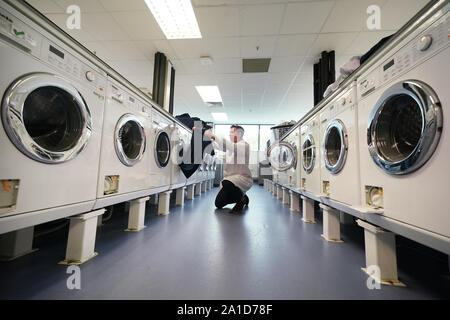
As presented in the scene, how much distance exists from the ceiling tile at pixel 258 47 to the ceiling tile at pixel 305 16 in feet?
0.85

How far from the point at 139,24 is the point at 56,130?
222 cm

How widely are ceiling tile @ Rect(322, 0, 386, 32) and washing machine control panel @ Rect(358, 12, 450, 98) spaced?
1.77m

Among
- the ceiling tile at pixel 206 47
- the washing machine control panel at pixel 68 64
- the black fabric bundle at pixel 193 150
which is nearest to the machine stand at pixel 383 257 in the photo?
the washing machine control panel at pixel 68 64

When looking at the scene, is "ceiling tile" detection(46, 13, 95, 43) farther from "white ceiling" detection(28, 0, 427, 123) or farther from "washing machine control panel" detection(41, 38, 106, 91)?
"washing machine control panel" detection(41, 38, 106, 91)

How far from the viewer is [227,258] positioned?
3.32 ft

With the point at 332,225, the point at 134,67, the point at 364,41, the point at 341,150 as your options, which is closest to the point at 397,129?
the point at 341,150

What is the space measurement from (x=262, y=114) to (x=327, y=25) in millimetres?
3820

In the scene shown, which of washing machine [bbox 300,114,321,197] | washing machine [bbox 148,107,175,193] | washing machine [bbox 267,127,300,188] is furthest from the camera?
washing machine [bbox 267,127,300,188]

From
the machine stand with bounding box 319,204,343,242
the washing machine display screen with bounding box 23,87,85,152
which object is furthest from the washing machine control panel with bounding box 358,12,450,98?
the washing machine display screen with bounding box 23,87,85,152

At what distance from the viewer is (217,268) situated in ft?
2.93

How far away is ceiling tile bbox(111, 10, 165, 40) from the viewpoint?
220 cm

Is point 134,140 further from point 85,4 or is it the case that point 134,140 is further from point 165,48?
point 165,48

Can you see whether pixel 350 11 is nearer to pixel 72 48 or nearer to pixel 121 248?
pixel 72 48
